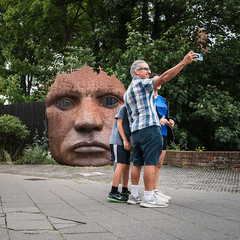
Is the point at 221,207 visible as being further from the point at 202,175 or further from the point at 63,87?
the point at 63,87

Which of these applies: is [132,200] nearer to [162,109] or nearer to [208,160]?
[162,109]

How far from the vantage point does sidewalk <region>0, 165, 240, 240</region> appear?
129 inches

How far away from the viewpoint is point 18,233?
3258 millimetres

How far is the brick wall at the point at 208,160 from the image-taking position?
9961 millimetres

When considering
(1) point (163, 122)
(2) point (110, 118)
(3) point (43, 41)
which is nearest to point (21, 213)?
(1) point (163, 122)

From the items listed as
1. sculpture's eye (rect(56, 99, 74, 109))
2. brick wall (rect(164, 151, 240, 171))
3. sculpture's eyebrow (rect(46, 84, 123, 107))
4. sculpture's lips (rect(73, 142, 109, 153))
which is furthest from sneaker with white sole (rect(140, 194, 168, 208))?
sculpture's eye (rect(56, 99, 74, 109))

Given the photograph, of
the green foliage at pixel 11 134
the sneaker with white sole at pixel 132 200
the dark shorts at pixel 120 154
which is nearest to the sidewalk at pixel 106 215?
the sneaker with white sole at pixel 132 200

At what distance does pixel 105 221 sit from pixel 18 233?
0.92 meters

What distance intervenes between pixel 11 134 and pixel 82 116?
13.7ft

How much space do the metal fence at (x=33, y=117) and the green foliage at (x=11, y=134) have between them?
445 mm

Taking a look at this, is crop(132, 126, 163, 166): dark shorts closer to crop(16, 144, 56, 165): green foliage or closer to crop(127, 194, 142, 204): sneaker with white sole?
crop(127, 194, 142, 204): sneaker with white sole

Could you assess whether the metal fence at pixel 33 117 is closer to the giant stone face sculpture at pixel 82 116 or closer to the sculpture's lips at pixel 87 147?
the giant stone face sculpture at pixel 82 116

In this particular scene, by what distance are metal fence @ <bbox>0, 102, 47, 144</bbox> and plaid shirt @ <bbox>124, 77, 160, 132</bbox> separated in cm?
962

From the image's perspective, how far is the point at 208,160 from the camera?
10328mm
